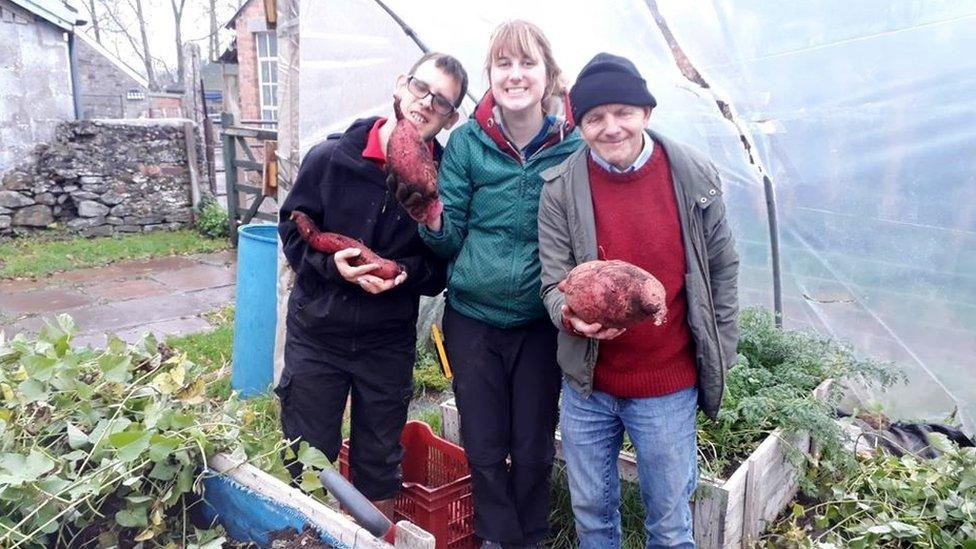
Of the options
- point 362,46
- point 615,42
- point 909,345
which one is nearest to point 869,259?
point 909,345

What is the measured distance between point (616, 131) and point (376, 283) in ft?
2.83

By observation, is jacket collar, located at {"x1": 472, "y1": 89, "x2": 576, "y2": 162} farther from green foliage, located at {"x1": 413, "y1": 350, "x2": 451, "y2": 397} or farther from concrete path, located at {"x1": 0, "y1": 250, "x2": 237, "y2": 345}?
concrete path, located at {"x1": 0, "y1": 250, "x2": 237, "y2": 345}

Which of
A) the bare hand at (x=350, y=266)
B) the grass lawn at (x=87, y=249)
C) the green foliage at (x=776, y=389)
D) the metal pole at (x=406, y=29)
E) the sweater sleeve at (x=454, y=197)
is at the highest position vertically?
the metal pole at (x=406, y=29)

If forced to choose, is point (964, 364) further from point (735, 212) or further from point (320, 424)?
point (320, 424)

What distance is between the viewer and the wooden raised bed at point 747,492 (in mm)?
2748

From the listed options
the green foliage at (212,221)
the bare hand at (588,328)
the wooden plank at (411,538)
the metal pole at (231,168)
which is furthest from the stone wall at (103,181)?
the wooden plank at (411,538)

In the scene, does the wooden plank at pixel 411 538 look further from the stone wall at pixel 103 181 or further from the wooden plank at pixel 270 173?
the stone wall at pixel 103 181

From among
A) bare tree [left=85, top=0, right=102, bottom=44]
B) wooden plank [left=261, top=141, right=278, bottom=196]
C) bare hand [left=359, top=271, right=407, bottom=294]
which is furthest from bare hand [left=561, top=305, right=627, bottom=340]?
bare tree [left=85, top=0, right=102, bottom=44]

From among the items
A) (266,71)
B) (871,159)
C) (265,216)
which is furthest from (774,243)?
(266,71)

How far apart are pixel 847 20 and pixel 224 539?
3.46 meters

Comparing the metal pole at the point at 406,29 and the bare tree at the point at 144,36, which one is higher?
the bare tree at the point at 144,36

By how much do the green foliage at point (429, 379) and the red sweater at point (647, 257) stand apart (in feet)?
7.99

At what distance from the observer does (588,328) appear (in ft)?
6.77

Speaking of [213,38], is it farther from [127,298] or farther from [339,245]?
[339,245]
